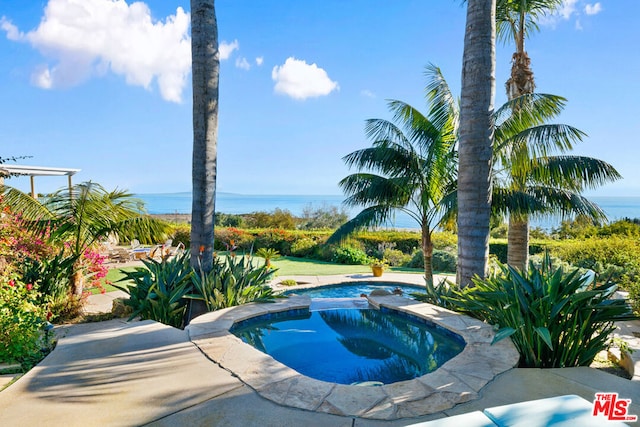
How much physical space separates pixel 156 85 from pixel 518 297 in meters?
20.0

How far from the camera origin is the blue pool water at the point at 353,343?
442 cm

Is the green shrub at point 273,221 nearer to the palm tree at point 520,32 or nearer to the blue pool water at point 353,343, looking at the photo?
the palm tree at point 520,32

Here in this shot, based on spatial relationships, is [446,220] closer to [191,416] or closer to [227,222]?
[191,416]

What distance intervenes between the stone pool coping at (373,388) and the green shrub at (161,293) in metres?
0.90

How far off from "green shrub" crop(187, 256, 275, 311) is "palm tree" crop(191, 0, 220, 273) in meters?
0.37

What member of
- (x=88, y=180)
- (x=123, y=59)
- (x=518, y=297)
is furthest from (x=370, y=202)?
(x=123, y=59)

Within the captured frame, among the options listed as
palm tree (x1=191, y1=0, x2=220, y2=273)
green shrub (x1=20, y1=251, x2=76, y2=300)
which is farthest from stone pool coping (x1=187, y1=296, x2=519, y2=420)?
green shrub (x1=20, y1=251, x2=76, y2=300)

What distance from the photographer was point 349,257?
58.1 feet

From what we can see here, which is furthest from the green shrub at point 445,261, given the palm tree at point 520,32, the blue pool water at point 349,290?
the palm tree at point 520,32

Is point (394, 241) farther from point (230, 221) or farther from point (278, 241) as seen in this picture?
point (230, 221)

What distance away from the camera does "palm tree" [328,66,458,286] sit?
28.8 feet

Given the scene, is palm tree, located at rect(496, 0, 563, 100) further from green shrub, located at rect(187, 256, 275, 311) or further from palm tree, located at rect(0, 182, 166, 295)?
palm tree, located at rect(0, 182, 166, 295)

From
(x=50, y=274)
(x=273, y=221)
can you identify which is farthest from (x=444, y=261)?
(x=273, y=221)

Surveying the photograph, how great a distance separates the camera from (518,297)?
403cm
